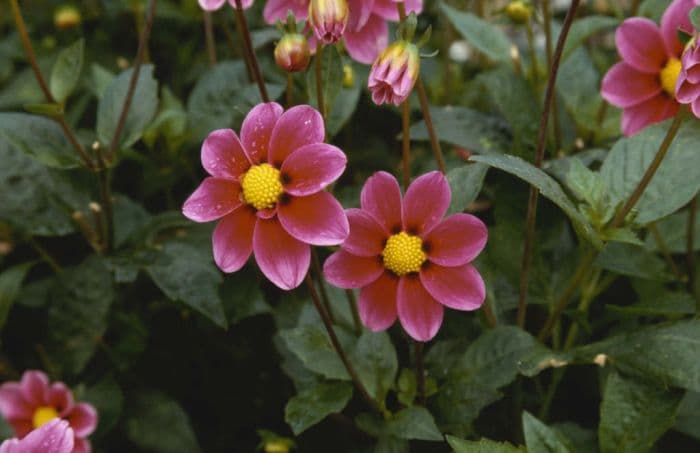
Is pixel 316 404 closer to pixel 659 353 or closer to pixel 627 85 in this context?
pixel 659 353

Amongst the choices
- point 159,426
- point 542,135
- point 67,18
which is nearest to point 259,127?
point 542,135

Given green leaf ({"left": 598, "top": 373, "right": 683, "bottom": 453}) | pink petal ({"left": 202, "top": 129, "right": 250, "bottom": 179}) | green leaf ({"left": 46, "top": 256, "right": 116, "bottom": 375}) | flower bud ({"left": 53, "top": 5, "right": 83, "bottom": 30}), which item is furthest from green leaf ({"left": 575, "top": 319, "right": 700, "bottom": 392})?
flower bud ({"left": 53, "top": 5, "right": 83, "bottom": 30})

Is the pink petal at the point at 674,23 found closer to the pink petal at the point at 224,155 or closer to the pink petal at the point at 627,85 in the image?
the pink petal at the point at 627,85

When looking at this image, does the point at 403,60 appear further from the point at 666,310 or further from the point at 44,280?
the point at 44,280

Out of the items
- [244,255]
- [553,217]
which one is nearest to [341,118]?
[553,217]

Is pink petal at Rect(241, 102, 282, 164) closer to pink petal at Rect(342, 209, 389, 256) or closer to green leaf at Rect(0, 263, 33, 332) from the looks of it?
pink petal at Rect(342, 209, 389, 256)

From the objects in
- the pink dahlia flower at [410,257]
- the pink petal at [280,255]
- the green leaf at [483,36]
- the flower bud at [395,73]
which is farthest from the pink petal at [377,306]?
the green leaf at [483,36]
